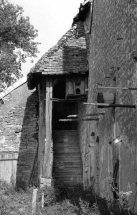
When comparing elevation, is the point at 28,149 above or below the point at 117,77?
below

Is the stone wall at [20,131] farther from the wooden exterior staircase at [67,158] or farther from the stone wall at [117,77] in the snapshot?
the stone wall at [117,77]

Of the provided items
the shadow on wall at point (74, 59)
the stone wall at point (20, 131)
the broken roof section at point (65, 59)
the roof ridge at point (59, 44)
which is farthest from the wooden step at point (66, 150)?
the shadow on wall at point (74, 59)

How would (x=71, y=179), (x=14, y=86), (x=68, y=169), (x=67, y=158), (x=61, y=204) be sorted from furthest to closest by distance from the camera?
1. (x=14, y=86)
2. (x=67, y=158)
3. (x=68, y=169)
4. (x=71, y=179)
5. (x=61, y=204)

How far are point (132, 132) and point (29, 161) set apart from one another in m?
11.0

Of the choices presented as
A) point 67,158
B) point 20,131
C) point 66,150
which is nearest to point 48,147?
point 67,158

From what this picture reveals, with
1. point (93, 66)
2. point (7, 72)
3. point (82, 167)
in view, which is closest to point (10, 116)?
point (7, 72)

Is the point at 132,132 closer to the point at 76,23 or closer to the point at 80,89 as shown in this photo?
the point at 80,89

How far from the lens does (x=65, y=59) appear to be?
1691 cm

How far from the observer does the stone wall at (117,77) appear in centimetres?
984

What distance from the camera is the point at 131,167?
9703 mm

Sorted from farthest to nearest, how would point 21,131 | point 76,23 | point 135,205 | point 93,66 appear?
point 21,131 → point 76,23 → point 93,66 → point 135,205

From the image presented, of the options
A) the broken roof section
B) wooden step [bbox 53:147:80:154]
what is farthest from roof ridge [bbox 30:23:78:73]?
wooden step [bbox 53:147:80:154]

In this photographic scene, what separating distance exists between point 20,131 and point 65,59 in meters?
5.71

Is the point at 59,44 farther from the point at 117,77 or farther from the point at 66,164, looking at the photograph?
the point at 117,77
